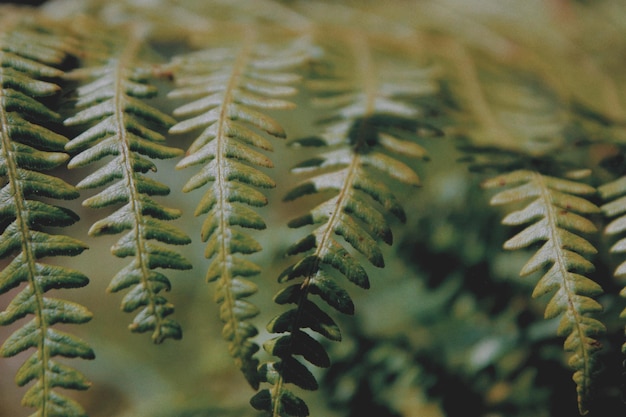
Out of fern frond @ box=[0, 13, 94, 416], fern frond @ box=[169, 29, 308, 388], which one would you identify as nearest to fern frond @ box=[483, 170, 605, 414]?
fern frond @ box=[169, 29, 308, 388]

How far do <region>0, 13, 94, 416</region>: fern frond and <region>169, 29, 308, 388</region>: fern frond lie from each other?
21 cm

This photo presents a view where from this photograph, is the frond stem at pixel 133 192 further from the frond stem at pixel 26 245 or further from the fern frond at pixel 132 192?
the frond stem at pixel 26 245

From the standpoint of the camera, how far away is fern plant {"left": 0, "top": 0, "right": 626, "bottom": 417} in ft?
2.64

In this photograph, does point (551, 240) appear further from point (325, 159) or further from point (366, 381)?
point (366, 381)

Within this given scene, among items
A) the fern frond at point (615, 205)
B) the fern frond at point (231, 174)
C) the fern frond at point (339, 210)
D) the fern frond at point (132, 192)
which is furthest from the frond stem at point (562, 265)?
the fern frond at point (132, 192)

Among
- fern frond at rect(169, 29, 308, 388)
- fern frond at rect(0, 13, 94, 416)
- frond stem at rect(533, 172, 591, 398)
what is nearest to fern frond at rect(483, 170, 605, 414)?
frond stem at rect(533, 172, 591, 398)

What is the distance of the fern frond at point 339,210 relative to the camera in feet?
2.60

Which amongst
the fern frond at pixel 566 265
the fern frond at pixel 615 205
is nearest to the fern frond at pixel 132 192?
the fern frond at pixel 566 265

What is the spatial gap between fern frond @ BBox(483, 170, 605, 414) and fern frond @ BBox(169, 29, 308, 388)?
18.3 inches

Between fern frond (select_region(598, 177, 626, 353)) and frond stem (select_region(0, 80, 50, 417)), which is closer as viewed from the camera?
frond stem (select_region(0, 80, 50, 417))

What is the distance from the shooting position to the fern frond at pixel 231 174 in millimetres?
798

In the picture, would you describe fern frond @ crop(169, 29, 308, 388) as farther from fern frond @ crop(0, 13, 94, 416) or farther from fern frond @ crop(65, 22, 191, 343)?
fern frond @ crop(0, 13, 94, 416)

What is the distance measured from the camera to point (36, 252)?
31.8 inches

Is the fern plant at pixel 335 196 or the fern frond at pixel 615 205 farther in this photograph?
the fern frond at pixel 615 205
